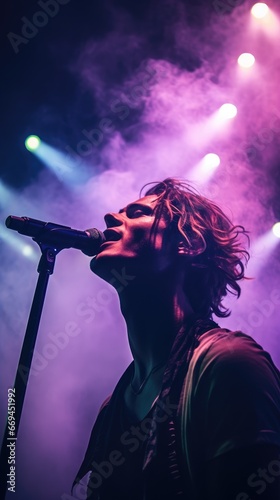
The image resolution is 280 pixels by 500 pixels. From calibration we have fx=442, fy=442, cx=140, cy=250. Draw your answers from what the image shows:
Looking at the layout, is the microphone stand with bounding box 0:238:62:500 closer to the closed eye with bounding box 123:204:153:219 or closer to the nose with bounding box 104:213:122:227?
the nose with bounding box 104:213:122:227

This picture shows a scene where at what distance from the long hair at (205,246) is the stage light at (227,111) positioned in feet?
10.5

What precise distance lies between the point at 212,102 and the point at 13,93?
276 centimetres

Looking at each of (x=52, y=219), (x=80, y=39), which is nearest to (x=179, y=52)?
(x=80, y=39)

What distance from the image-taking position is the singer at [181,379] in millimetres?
1542

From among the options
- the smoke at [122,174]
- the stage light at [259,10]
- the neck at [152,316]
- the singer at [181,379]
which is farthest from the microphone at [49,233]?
the stage light at [259,10]

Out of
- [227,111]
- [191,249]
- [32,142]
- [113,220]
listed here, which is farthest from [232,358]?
[32,142]

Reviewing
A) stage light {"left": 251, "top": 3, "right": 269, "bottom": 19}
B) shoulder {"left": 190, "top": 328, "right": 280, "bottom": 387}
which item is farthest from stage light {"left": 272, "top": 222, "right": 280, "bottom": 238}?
shoulder {"left": 190, "top": 328, "right": 280, "bottom": 387}

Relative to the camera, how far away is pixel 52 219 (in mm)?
6527

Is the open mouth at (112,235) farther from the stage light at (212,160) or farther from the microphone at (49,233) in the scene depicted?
the stage light at (212,160)

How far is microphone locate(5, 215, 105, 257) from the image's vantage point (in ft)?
6.71

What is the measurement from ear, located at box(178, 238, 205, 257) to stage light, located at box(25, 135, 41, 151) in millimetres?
4366

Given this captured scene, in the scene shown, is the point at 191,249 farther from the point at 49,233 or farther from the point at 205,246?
the point at 49,233

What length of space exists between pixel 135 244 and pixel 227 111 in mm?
3910

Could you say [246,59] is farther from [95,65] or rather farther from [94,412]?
[94,412]
